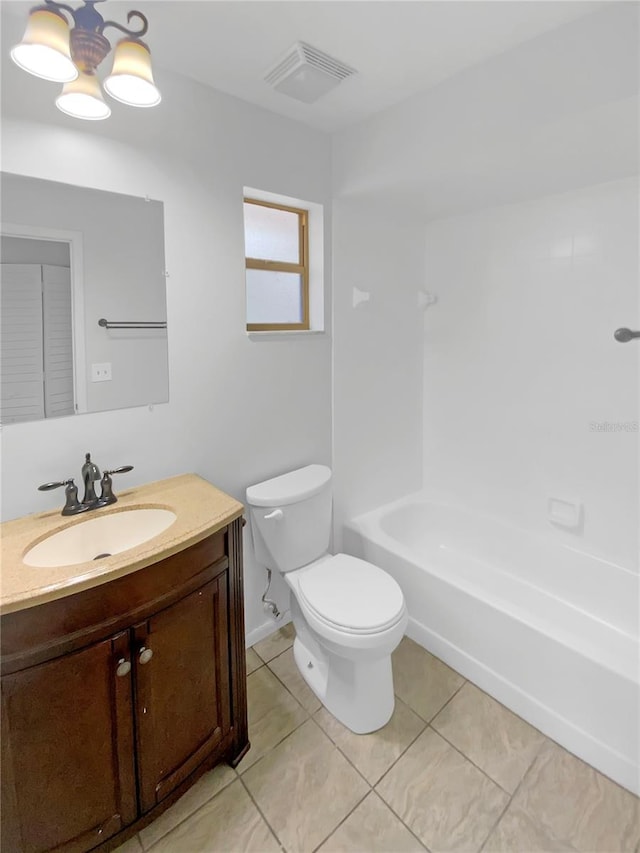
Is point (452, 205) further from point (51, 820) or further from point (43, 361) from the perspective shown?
point (51, 820)

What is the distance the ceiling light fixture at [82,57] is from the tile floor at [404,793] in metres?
2.15

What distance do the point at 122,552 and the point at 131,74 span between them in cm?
131

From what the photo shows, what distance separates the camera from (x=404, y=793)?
143 centimetres

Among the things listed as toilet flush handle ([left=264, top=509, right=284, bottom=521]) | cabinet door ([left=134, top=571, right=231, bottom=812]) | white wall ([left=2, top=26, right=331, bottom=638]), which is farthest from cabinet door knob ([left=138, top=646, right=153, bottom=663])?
toilet flush handle ([left=264, top=509, right=284, bottom=521])

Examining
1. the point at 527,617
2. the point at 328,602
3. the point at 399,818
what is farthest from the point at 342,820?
the point at 527,617

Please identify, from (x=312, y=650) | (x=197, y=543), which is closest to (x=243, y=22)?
(x=197, y=543)

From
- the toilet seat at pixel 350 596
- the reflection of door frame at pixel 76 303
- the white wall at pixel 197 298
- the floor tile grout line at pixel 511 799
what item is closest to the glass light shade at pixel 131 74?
the white wall at pixel 197 298

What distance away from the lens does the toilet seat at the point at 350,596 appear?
1570 mm

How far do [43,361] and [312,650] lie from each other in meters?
1.54

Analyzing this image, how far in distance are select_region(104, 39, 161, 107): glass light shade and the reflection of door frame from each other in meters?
0.43

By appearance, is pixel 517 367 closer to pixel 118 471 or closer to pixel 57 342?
pixel 118 471

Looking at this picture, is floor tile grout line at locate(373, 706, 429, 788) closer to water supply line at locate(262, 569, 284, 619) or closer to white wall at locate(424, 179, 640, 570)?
water supply line at locate(262, 569, 284, 619)

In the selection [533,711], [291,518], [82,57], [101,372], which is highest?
[82,57]

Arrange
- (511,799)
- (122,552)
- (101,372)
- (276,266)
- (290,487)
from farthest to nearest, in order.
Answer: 1. (276,266)
2. (290,487)
3. (101,372)
4. (511,799)
5. (122,552)
